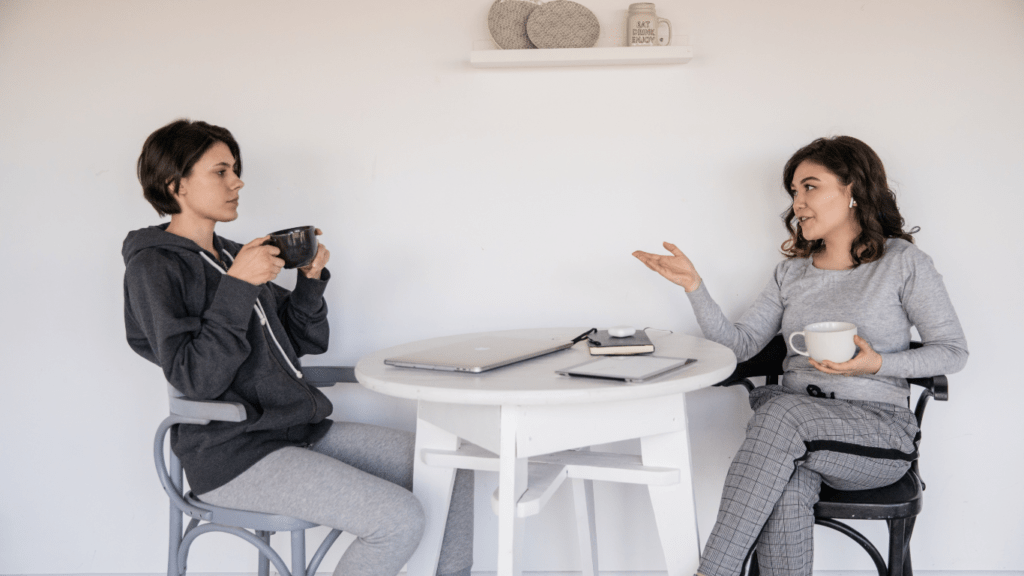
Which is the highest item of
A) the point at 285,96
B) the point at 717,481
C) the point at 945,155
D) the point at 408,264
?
the point at 285,96

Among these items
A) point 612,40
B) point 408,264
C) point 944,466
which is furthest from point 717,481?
point 612,40

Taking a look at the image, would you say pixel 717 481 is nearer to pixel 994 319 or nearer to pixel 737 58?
pixel 994 319

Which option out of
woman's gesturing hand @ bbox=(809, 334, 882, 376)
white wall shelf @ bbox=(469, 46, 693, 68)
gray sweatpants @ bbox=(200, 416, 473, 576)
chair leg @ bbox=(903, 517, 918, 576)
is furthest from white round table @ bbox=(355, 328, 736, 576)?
white wall shelf @ bbox=(469, 46, 693, 68)

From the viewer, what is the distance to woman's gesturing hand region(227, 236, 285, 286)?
4.66ft

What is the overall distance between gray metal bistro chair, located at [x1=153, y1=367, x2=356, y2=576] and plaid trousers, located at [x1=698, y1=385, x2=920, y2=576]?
824 mm

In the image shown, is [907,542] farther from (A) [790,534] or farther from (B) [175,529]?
(B) [175,529]

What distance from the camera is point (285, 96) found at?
6.77 ft

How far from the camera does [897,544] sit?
1.38m

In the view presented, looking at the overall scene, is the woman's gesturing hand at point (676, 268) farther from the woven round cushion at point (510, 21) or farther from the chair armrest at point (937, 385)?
the woven round cushion at point (510, 21)

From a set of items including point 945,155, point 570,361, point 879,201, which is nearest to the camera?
point 570,361

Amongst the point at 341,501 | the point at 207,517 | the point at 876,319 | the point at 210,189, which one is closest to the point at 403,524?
the point at 341,501

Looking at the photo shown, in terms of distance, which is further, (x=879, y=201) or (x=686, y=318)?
(x=686, y=318)

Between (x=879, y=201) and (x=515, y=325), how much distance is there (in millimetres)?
1010

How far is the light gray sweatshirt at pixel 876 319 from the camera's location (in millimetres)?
1547
